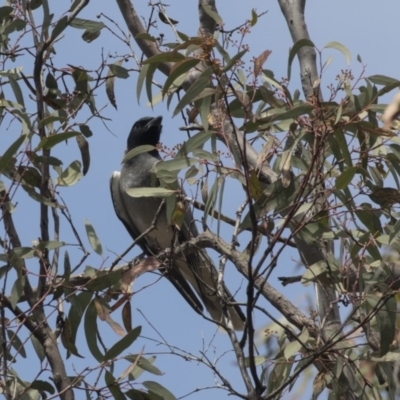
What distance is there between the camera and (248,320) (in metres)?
2.31

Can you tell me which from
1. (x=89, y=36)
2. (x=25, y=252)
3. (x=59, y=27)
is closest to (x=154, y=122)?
(x=89, y=36)

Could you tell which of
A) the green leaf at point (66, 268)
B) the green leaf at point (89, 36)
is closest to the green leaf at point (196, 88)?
the green leaf at point (66, 268)

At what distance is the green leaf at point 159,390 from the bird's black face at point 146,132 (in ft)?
13.3

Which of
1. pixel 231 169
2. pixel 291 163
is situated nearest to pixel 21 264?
pixel 231 169

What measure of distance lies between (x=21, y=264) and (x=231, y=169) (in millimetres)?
718

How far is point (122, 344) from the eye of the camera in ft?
8.82

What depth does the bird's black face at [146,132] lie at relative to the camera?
6.70 meters

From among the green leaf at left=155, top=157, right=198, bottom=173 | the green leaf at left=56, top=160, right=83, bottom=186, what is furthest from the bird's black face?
the green leaf at left=155, top=157, right=198, bottom=173

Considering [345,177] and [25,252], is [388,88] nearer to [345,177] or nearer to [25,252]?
[345,177]

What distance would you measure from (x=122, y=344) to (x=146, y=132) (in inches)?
163

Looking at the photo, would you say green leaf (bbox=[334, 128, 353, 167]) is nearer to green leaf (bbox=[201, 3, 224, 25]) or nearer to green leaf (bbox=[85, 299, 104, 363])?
green leaf (bbox=[201, 3, 224, 25])

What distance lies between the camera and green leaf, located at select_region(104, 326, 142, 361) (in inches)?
104

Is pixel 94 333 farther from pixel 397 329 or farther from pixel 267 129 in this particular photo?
pixel 397 329

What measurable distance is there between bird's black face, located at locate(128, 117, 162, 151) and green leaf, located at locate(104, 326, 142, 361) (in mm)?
4057
